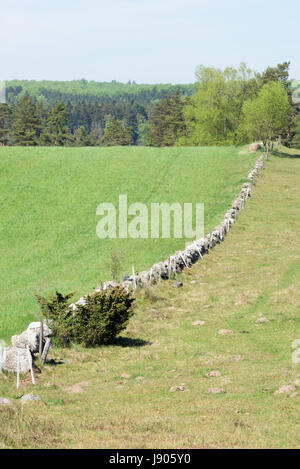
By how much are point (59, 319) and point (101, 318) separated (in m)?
1.67

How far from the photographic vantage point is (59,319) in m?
21.5

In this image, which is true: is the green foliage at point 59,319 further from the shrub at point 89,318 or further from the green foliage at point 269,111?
the green foliage at point 269,111

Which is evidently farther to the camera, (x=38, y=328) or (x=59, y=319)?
(x=59, y=319)

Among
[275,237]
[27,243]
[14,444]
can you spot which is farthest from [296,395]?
[27,243]

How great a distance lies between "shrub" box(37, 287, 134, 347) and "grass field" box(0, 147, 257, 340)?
489 cm

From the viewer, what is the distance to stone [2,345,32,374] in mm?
18344

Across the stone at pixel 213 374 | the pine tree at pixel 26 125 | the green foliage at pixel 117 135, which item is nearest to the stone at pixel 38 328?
the stone at pixel 213 374

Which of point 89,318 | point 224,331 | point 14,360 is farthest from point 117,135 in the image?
point 14,360

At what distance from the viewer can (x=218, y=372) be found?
18.4m

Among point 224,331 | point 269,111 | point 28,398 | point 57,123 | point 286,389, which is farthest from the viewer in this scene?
point 57,123

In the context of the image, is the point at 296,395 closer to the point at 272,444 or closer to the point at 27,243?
the point at 272,444

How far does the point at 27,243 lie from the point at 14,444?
121 ft

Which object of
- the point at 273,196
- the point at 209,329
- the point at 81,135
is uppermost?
the point at 81,135

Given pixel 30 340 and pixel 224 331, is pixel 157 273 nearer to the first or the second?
pixel 224 331
